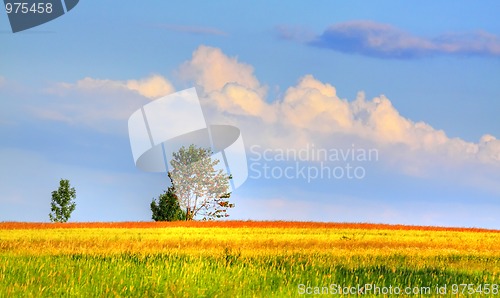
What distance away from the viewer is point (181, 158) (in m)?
64.9

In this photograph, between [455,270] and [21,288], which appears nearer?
[21,288]

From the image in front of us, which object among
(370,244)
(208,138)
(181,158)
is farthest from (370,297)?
(181,158)

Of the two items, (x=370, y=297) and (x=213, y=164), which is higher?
(x=213, y=164)

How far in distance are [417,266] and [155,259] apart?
727 centimetres

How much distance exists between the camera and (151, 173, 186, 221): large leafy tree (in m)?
62.3

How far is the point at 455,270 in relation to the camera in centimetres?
1656

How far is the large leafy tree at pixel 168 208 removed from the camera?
6231 centimetres

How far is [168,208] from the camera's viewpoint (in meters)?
62.5

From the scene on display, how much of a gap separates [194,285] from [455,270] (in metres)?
7.94

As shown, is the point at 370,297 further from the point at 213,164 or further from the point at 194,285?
the point at 213,164

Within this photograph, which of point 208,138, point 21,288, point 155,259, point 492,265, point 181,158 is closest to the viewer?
point 21,288

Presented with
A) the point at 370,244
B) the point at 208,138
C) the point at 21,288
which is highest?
the point at 208,138

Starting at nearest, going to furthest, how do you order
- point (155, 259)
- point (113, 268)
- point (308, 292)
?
point (308, 292)
point (113, 268)
point (155, 259)

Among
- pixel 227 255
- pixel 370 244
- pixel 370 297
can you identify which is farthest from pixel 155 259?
pixel 370 244
